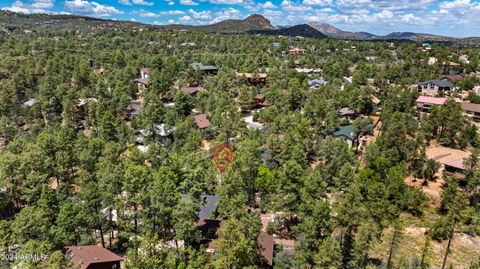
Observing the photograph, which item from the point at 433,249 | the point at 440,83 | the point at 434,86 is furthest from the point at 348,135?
the point at 440,83

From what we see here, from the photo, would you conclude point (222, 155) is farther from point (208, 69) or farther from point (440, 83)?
point (440, 83)

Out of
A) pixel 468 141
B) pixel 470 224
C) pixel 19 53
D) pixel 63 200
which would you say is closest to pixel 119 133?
pixel 63 200

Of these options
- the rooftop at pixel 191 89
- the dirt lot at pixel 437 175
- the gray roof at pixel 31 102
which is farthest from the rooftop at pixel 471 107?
the gray roof at pixel 31 102

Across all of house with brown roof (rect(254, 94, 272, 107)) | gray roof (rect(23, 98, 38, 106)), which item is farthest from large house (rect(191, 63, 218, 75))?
gray roof (rect(23, 98, 38, 106))

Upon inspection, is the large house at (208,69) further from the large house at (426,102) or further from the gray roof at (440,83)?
the gray roof at (440,83)

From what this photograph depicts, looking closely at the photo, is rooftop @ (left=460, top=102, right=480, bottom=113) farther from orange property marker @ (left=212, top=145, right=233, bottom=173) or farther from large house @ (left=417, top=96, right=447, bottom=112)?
orange property marker @ (left=212, top=145, right=233, bottom=173)

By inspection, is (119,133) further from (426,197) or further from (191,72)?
(426,197)
